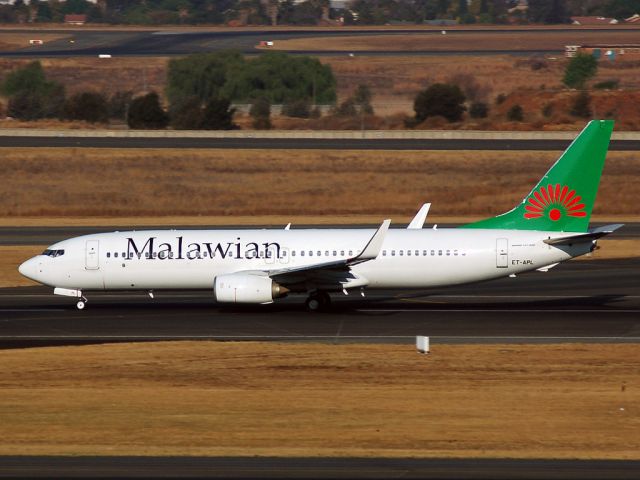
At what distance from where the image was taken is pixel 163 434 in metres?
25.0

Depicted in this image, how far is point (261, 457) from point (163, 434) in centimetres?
301

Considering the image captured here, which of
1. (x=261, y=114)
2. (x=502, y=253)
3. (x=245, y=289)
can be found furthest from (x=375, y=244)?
(x=261, y=114)

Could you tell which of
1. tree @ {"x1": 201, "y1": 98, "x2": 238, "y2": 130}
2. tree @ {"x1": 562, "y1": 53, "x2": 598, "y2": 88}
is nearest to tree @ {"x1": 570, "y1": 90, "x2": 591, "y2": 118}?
tree @ {"x1": 562, "y1": 53, "x2": 598, "y2": 88}

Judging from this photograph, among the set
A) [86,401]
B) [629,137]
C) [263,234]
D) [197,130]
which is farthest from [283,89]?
[86,401]

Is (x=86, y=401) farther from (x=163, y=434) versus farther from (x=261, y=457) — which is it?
(x=261, y=457)

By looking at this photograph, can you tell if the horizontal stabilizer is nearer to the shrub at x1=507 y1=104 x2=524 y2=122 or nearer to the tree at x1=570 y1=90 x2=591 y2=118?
the tree at x1=570 y1=90 x2=591 y2=118

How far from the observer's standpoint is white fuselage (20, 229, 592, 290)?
136ft

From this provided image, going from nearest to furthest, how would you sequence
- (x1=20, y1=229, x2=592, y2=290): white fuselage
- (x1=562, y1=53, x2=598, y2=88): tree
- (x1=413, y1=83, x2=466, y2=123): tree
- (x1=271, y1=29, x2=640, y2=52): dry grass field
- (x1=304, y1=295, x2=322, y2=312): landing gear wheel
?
(x1=20, y1=229, x2=592, y2=290): white fuselage
(x1=304, y1=295, x2=322, y2=312): landing gear wheel
(x1=413, y1=83, x2=466, y2=123): tree
(x1=562, y1=53, x2=598, y2=88): tree
(x1=271, y1=29, x2=640, y2=52): dry grass field

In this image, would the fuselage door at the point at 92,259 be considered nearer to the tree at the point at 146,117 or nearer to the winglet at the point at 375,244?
the winglet at the point at 375,244

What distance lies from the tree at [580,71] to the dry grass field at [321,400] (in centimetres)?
11315

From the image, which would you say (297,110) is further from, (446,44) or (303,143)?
(446,44)

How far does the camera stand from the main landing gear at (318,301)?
140 feet

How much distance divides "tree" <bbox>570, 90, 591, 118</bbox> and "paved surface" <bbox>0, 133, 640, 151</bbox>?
714 inches

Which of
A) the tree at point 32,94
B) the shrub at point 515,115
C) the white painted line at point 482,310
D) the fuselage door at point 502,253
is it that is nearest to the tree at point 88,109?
the tree at point 32,94
